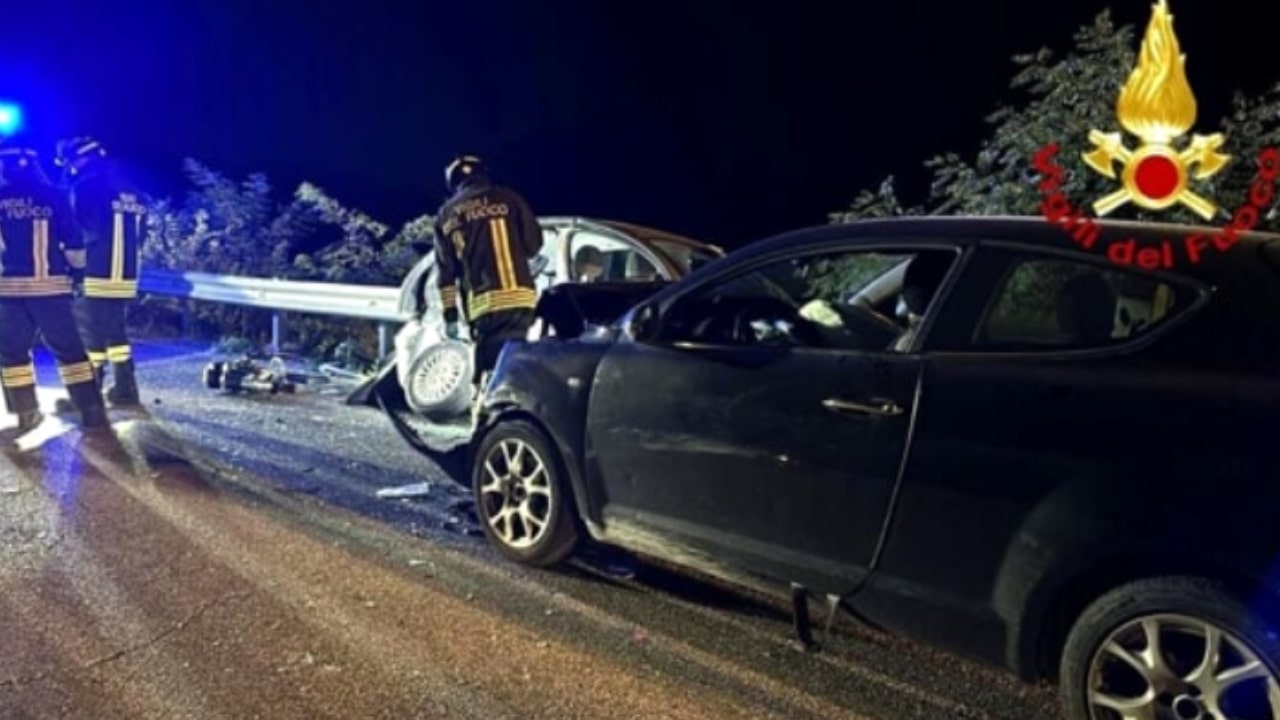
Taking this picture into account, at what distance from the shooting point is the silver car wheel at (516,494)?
4887mm

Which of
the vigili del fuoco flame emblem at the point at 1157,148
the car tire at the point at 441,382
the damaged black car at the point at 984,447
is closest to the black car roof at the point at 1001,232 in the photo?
the damaged black car at the point at 984,447

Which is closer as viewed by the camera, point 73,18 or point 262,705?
point 262,705

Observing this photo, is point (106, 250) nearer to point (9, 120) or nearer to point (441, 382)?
point (9, 120)

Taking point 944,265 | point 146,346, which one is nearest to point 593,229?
point 944,265

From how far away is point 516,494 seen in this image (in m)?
5.00

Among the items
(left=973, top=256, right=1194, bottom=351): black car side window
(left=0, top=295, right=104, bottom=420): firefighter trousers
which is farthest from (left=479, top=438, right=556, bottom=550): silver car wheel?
(left=0, top=295, right=104, bottom=420): firefighter trousers

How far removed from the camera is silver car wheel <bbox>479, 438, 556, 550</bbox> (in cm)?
489

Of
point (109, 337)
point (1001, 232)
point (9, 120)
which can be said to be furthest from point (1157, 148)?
point (9, 120)

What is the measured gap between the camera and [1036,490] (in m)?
3.16

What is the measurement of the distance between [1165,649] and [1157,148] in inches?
217

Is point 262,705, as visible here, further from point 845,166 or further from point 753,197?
point 753,197

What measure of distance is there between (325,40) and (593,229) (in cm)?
1486

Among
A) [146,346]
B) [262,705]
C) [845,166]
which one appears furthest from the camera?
[845,166]

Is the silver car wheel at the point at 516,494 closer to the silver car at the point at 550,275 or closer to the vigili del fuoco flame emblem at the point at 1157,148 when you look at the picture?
the silver car at the point at 550,275
